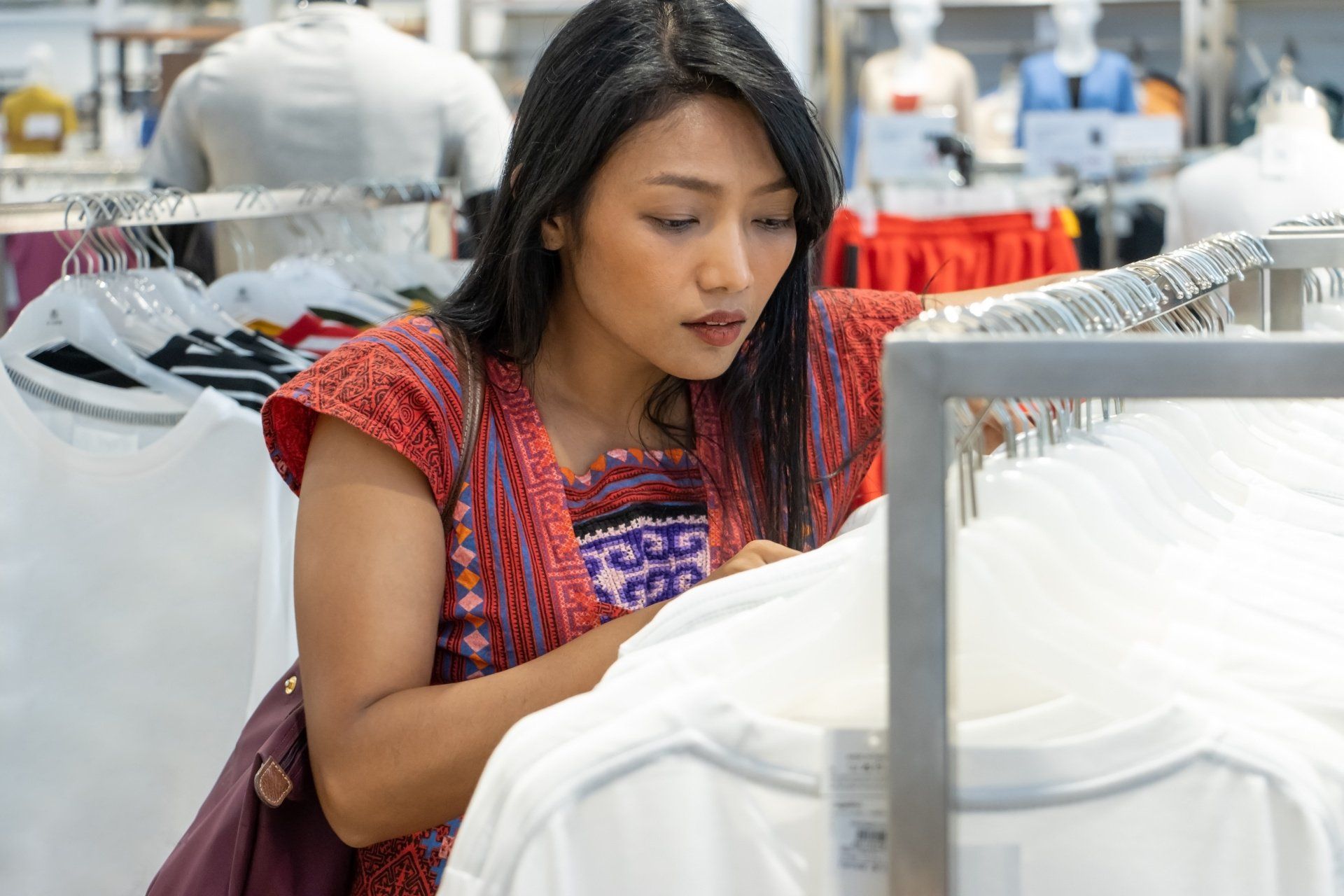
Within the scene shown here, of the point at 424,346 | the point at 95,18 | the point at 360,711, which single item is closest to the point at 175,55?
the point at 424,346

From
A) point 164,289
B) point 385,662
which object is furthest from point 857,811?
point 164,289

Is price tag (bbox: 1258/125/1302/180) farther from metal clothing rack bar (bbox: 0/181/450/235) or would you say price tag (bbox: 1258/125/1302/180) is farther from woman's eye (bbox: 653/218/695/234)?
woman's eye (bbox: 653/218/695/234)

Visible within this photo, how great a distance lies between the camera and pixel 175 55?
3.11 metres

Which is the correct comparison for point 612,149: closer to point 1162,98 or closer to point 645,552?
point 645,552

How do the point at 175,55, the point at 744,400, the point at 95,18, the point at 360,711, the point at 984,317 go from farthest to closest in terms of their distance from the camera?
the point at 95,18, the point at 175,55, the point at 744,400, the point at 360,711, the point at 984,317

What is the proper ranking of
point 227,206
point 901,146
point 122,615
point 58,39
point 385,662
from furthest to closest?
point 58,39 → point 901,146 → point 227,206 → point 122,615 → point 385,662

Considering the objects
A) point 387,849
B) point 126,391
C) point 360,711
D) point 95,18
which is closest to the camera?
point 360,711

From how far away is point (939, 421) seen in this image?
0.53 metres

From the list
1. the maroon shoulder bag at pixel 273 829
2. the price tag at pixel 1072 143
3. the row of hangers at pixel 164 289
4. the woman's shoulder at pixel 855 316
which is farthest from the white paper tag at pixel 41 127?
the maroon shoulder bag at pixel 273 829

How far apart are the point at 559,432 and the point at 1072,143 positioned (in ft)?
8.44

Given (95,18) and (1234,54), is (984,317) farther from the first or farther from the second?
(95,18)

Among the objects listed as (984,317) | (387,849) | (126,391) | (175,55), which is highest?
(175,55)

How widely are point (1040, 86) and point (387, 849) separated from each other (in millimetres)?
4085

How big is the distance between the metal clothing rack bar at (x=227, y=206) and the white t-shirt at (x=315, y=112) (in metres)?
0.12
